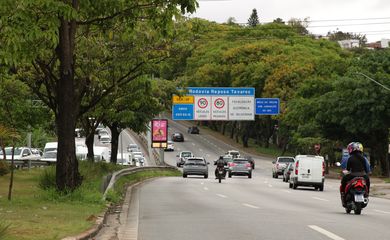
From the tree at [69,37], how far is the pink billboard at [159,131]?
112ft

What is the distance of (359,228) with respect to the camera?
14242 mm

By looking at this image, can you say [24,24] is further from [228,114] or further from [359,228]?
[228,114]

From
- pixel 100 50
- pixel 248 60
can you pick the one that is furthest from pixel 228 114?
pixel 100 50

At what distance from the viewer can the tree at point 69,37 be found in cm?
1441

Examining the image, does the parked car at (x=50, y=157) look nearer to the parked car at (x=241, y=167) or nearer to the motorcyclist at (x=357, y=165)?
the parked car at (x=241, y=167)

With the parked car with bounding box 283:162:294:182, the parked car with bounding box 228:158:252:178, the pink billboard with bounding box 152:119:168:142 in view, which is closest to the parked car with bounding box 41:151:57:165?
the pink billboard with bounding box 152:119:168:142

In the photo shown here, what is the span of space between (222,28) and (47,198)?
10933 centimetres

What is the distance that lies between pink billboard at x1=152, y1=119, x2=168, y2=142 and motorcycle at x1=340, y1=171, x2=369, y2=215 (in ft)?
138

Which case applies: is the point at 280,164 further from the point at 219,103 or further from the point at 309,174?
the point at 309,174

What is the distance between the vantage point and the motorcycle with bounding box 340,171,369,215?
1811 centimetres

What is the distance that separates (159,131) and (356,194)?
1686 inches

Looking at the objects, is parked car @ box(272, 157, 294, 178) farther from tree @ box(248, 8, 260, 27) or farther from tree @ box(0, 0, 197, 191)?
tree @ box(248, 8, 260, 27)

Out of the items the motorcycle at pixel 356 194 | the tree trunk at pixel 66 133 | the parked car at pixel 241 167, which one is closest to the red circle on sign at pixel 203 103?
the parked car at pixel 241 167

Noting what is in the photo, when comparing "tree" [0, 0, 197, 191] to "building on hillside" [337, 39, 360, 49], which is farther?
"building on hillside" [337, 39, 360, 49]
